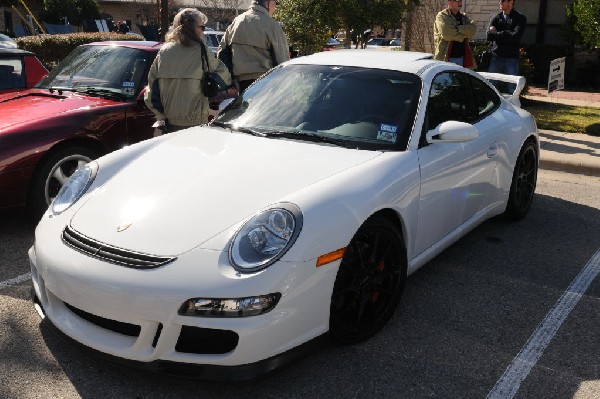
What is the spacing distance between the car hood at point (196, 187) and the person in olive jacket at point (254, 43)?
2.68 meters

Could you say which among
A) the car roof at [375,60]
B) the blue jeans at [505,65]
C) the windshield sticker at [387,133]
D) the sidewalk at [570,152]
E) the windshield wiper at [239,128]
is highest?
the car roof at [375,60]

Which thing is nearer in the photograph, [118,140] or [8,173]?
[8,173]

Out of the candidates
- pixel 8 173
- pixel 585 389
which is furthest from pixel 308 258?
pixel 8 173

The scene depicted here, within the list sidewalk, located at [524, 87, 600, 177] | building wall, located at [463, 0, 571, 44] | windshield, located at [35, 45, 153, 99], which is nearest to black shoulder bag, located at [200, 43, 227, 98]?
windshield, located at [35, 45, 153, 99]

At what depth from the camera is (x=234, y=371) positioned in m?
2.71

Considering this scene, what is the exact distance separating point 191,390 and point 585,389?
1.83 metres

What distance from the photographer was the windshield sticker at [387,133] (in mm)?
3789

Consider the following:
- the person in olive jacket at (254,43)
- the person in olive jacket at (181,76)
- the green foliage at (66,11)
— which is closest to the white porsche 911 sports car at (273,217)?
the person in olive jacket at (181,76)

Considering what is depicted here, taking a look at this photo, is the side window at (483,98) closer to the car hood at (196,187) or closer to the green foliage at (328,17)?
the car hood at (196,187)

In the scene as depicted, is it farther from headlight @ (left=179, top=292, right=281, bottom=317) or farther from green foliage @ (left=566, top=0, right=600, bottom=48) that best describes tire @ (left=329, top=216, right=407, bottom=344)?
green foliage @ (left=566, top=0, right=600, bottom=48)

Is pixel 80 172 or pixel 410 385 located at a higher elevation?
pixel 80 172

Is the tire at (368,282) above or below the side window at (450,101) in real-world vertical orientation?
below

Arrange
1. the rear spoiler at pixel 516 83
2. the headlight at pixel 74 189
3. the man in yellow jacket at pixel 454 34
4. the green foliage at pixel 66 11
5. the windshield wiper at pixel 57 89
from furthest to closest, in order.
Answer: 1. the green foliage at pixel 66 11
2. the man in yellow jacket at pixel 454 34
3. the windshield wiper at pixel 57 89
4. the rear spoiler at pixel 516 83
5. the headlight at pixel 74 189

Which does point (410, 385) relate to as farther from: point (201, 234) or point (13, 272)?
point (13, 272)
